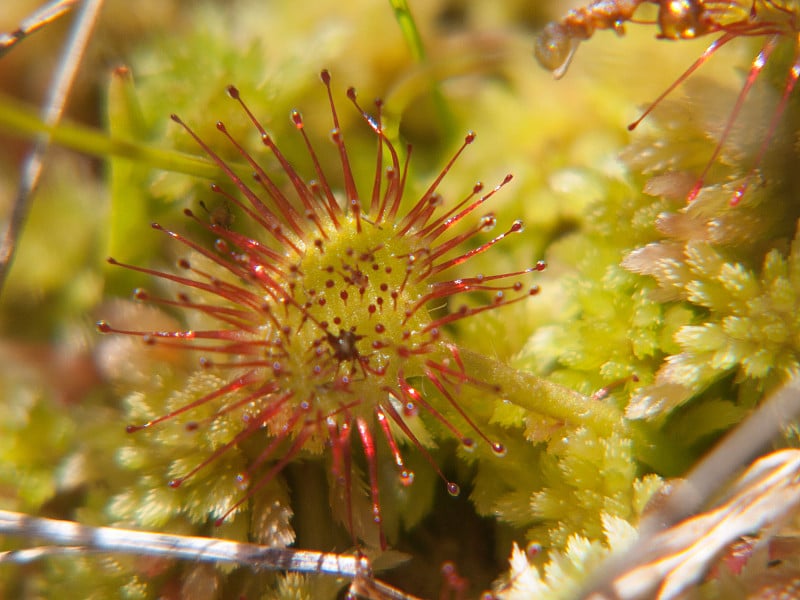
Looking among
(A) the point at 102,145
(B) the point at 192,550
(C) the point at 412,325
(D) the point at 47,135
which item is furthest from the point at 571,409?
(D) the point at 47,135

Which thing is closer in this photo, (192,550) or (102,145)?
(192,550)

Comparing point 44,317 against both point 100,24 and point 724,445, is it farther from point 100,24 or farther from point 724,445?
point 724,445

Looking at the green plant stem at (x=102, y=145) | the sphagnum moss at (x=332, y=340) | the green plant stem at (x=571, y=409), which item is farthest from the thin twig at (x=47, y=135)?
the green plant stem at (x=571, y=409)

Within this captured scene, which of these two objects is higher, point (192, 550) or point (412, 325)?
point (412, 325)

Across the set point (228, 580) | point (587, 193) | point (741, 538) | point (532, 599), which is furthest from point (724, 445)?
point (228, 580)

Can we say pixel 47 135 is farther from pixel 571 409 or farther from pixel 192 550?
pixel 571 409

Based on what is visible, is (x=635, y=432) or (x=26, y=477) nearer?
(x=635, y=432)

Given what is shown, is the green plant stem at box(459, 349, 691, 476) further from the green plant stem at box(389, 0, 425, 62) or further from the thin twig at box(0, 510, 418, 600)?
the green plant stem at box(389, 0, 425, 62)
